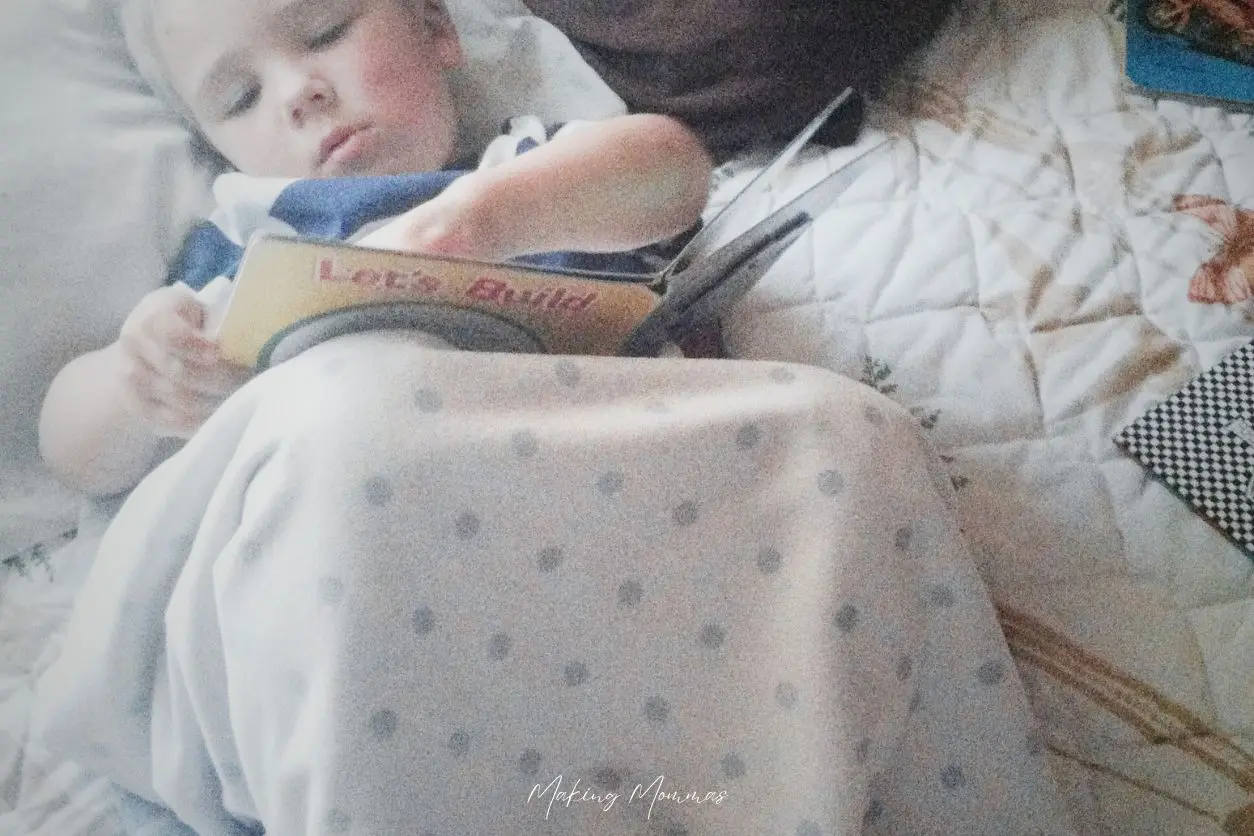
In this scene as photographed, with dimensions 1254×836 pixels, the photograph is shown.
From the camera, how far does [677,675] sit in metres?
0.43

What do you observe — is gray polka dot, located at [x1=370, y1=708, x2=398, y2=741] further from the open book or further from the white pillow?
the white pillow

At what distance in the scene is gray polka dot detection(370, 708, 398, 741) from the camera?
1.32 feet

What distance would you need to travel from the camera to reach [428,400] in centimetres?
43

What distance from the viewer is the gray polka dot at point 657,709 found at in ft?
1.42

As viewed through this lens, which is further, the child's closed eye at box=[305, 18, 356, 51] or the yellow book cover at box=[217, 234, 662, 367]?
the child's closed eye at box=[305, 18, 356, 51]

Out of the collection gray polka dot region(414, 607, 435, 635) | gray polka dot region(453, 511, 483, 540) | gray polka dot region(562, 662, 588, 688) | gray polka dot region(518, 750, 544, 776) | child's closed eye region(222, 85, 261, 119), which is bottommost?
gray polka dot region(518, 750, 544, 776)

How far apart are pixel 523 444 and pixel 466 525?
0.14 ft

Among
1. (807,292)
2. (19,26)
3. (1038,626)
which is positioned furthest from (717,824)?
(19,26)

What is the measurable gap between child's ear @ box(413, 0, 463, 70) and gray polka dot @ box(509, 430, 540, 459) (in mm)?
386

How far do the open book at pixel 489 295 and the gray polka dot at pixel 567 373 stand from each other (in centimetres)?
4

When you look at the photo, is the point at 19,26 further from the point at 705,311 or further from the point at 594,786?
the point at 594,786

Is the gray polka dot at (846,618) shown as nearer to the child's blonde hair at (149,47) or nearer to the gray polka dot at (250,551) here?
the gray polka dot at (250,551)

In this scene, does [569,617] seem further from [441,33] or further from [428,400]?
[441,33]

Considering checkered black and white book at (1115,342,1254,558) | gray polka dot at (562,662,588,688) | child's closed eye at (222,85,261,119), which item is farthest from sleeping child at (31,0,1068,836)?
child's closed eye at (222,85,261,119)
